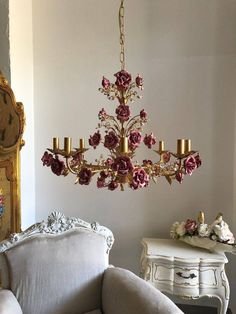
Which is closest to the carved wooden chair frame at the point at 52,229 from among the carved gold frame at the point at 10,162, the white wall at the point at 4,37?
the carved gold frame at the point at 10,162

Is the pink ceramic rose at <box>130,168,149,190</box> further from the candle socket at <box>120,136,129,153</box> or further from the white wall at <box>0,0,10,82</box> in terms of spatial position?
the white wall at <box>0,0,10,82</box>

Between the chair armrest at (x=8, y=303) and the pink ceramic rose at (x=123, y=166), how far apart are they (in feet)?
2.63

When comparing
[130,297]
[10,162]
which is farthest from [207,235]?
[10,162]

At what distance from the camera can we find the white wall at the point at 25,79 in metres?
2.41

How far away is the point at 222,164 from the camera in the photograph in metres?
2.55

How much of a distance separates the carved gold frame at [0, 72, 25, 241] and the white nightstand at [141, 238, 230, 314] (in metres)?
0.88

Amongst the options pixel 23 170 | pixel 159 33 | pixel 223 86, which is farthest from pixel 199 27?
pixel 23 170

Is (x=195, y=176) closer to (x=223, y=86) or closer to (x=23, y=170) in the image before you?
(x=223, y=86)

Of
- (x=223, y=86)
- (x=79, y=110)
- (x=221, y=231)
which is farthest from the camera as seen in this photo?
(x=79, y=110)

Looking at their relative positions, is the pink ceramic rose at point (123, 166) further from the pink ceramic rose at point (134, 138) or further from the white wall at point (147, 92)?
the white wall at point (147, 92)

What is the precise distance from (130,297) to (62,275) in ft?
1.24

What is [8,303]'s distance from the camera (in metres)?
1.60

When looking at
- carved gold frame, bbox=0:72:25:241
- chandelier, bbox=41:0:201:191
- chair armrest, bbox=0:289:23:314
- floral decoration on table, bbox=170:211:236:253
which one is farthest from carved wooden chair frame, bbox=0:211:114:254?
floral decoration on table, bbox=170:211:236:253

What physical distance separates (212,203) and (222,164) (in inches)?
11.6
